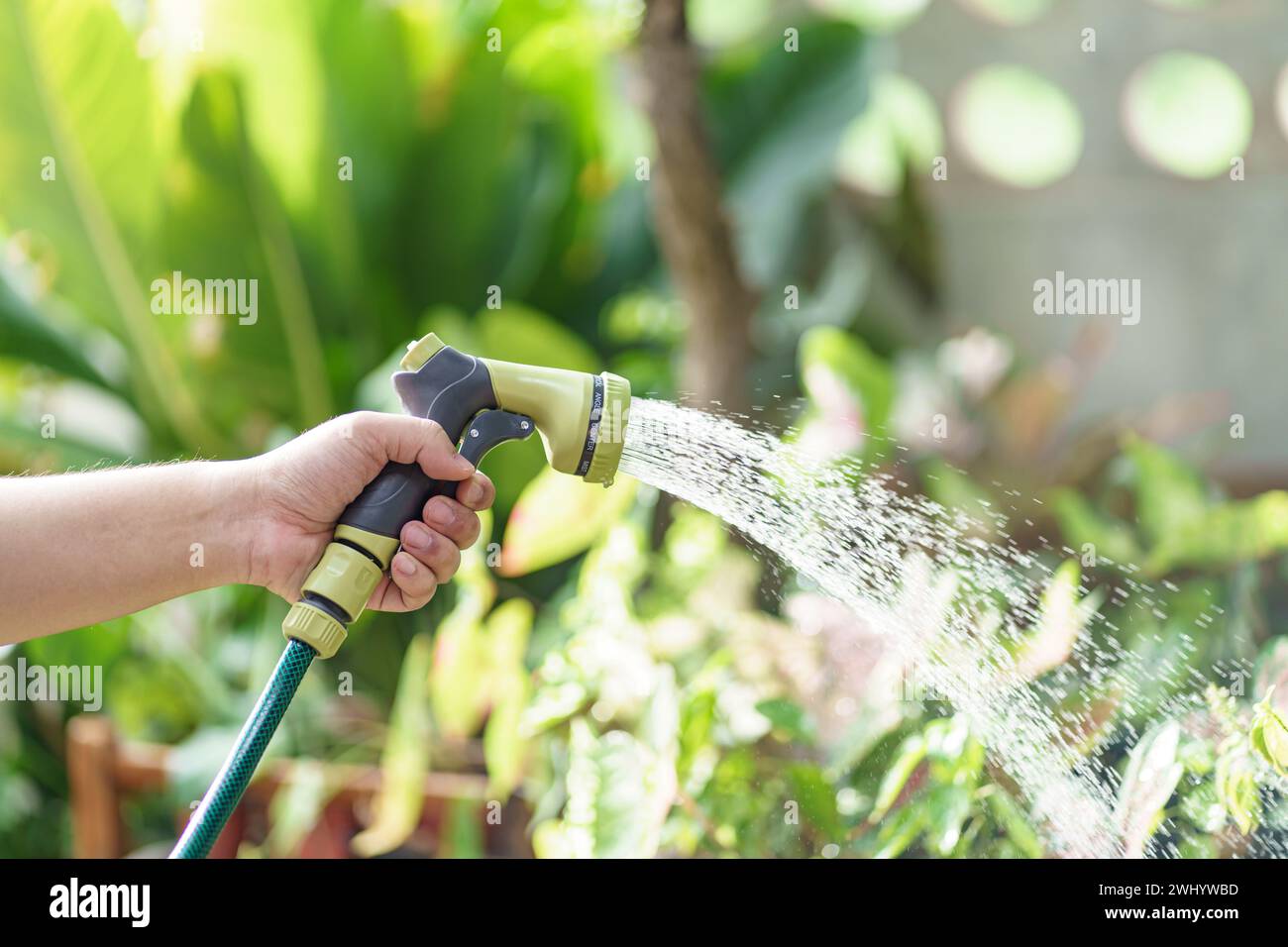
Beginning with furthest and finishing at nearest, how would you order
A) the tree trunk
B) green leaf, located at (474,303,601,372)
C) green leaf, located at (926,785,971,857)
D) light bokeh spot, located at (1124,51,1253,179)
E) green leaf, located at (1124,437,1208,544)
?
light bokeh spot, located at (1124,51,1253,179)
green leaf, located at (474,303,601,372)
the tree trunk
green leaf, located at (1124,437,1208,544)
green leaf, located at (926,785,971,857)

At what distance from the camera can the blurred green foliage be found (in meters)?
1.07

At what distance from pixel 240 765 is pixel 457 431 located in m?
0.23

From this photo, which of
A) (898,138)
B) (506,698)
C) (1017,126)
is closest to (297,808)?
(506,698)

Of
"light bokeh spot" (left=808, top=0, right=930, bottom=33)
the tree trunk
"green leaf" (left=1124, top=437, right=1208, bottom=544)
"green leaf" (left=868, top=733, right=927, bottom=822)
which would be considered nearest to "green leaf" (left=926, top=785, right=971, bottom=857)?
"green leaf" (left=868, top=733, right=927, bottom=822)

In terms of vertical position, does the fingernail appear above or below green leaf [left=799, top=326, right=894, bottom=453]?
below

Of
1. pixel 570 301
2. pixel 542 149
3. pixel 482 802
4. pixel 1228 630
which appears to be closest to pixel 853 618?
pixel 1228 630

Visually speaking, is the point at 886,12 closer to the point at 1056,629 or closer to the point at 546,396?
the point at 1056,629

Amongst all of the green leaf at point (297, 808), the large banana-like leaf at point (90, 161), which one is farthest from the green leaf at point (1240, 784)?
the large banana-like leaf at point (90, 161)

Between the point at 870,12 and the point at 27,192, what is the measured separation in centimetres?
154

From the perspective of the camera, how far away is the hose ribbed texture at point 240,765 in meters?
0.63

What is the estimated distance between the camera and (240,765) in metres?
0.63

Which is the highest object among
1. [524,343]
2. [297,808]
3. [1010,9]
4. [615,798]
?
[1010,9]

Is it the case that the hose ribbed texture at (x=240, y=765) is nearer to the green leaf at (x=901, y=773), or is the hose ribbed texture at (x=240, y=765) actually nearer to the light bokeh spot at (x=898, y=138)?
the green leaf at (x=901, y=773)

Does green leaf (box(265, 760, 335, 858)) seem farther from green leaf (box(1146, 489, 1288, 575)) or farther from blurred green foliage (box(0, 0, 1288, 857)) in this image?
green leaf (box(1146, 489, 1288, 575))
